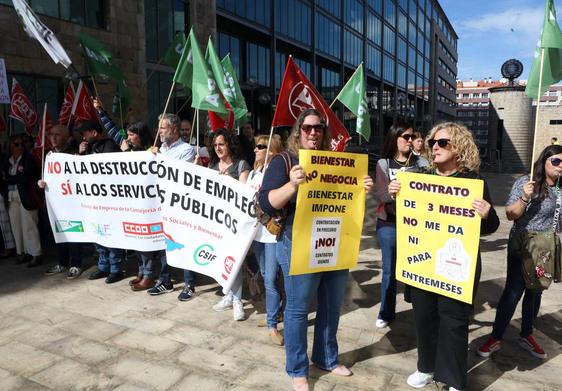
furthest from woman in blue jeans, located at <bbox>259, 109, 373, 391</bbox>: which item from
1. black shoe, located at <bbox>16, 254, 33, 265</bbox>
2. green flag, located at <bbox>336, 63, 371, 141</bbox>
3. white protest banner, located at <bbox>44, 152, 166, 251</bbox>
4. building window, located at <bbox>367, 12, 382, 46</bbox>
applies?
building window, located at <bbox>367, 12, 382, 46</bbox>

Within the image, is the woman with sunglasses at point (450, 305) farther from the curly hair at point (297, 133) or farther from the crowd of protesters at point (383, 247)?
the curly hair at point (297, 133)

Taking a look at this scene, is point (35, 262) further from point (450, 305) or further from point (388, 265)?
point (450, 305)

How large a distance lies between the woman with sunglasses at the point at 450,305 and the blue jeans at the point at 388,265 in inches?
39.4

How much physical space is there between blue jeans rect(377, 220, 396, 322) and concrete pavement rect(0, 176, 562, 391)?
168 mm

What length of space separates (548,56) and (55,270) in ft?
20.0

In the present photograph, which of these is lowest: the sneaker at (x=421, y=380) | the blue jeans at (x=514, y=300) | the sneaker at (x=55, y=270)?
the sneaker at (x=55, y=270)

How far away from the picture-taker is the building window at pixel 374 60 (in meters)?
42.0

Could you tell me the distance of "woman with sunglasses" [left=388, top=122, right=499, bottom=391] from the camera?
273 cm

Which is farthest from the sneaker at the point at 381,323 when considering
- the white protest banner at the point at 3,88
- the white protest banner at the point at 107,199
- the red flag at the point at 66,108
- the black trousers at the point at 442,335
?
the white protest banner at the point at 3,88

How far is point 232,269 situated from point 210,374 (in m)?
0.99

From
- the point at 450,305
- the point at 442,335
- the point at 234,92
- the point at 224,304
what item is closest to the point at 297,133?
the point at 450,305

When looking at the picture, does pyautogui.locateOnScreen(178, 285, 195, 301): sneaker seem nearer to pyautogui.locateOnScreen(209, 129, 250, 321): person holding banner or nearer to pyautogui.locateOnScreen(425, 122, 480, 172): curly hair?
pyautogui.locateOnScreen(209, 129, 250, 321): person holding banner

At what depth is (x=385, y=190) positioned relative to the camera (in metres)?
3.77

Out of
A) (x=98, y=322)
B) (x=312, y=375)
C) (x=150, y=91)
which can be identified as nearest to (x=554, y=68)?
(x=312, y=375)
